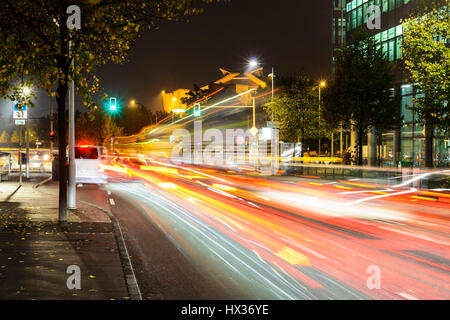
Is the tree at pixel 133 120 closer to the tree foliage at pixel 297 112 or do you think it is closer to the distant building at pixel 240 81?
the distant building at pixel 240 81

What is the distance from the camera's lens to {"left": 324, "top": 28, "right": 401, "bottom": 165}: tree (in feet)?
129

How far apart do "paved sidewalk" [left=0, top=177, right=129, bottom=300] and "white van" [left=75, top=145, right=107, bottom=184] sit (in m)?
11.6

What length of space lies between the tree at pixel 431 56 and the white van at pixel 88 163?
17.0 meters

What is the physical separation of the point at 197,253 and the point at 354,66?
34392 millimetres

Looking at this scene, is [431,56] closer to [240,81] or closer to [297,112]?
[297,112]

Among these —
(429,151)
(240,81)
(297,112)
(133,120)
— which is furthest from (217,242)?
(133,120)

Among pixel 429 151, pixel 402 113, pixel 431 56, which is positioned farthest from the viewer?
pixel 402 113

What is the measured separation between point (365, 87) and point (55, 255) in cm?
3567

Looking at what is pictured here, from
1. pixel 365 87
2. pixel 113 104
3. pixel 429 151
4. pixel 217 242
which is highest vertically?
pixel 365 87

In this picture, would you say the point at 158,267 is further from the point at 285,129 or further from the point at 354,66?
the point at 285,129

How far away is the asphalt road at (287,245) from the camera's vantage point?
6.40 m

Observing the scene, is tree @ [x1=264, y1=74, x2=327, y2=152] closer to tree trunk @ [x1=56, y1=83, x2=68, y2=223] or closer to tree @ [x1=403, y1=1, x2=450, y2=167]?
tree @ [x1=403, y1=1, x2=450, y2=167]

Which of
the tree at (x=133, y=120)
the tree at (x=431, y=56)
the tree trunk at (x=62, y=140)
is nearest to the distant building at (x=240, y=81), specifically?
the tree at (x=133, y=120)

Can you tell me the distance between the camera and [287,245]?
365 inches
